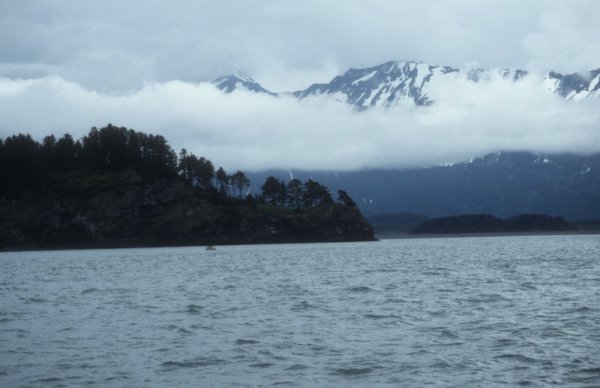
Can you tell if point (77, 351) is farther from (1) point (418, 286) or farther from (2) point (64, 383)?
(1) point (418, 286)

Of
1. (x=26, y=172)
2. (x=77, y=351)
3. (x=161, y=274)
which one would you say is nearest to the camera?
(x=77, y=351)

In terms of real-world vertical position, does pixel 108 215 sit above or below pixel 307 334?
above

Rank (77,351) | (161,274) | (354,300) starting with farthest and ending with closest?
(161,274), (354,300), (77,351)

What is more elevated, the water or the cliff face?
the cliff face

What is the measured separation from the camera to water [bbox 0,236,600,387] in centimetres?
2683

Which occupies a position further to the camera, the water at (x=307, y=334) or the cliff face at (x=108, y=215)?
the cliff face at (x=108, y=215)

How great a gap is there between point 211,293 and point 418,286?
53.9ft

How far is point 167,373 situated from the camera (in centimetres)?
2747

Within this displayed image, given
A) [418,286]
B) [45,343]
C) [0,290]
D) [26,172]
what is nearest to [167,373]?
[45,343]

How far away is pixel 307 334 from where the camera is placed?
35375 millimetres

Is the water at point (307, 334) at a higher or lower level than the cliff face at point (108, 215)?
lower

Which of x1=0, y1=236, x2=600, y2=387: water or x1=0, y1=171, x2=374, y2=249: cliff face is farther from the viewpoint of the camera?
x1=0, y1=171, x2=374, y2=249: cliff face

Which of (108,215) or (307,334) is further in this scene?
(108,215)

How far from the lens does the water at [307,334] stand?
26.8 m
